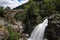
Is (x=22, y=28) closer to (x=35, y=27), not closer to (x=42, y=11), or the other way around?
(x=35, y=27)

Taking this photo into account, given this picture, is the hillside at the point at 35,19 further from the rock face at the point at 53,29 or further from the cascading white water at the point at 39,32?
the cascading white water at the point at 39,32

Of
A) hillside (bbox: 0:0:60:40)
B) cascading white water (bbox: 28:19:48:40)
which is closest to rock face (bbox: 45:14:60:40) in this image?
hillside (bbox: 0:0:60:40)

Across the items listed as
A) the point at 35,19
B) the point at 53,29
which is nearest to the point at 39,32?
the point at 53,29

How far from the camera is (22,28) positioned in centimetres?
3164

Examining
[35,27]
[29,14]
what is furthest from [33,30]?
[29,14]

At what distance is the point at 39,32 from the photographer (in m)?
29.4

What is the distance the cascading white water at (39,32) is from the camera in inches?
1133

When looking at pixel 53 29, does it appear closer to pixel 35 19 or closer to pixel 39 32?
pixel 39 32

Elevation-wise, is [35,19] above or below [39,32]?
above

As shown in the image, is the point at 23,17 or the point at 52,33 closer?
the point at 52,33

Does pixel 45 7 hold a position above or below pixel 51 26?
above

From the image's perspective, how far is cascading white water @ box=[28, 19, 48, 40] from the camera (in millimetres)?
28769

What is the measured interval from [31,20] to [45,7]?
4.16 metres

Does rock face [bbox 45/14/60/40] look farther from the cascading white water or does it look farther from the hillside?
the cascading white water
